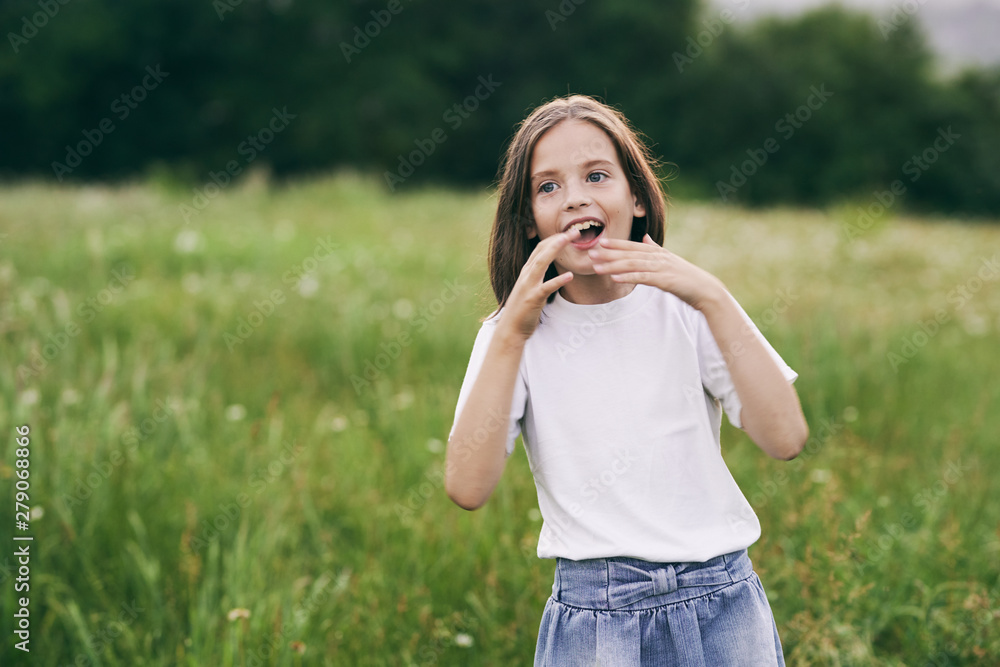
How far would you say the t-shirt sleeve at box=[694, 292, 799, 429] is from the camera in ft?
4.35

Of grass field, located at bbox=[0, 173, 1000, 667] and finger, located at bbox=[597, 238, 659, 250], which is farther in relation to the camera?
grass field, located at bbox=[0, 173, 1000, 667]

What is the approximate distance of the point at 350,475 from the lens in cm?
294

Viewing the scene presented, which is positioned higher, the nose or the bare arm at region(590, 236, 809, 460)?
the nose

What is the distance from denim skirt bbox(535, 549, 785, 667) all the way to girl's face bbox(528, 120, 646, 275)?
0.52 metres

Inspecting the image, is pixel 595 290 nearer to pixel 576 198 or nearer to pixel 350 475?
pixel 576 198

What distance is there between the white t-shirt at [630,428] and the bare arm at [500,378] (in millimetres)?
53

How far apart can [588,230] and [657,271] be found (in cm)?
18

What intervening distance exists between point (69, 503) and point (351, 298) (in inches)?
97.7

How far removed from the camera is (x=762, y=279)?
21.5 feet

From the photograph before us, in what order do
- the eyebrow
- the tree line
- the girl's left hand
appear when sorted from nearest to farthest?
the girl's left hand → the eyebrow → the tree line

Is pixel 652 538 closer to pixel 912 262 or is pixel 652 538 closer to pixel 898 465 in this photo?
pixel 898 465

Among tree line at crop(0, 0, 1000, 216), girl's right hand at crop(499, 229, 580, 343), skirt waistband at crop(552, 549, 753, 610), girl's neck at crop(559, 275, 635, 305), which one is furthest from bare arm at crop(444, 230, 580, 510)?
tree line at crop(0, 0, 1000, 216)

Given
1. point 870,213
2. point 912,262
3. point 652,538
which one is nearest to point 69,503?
point 652,538

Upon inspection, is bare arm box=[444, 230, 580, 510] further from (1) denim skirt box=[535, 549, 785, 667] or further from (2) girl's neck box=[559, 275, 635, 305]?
(1) denim skirt box=[535, 549, 785, 667]
